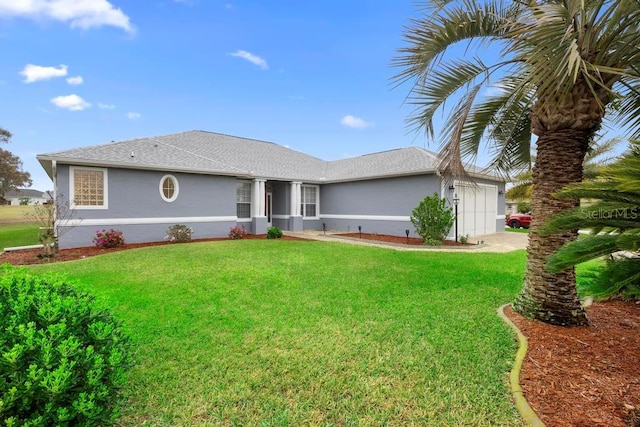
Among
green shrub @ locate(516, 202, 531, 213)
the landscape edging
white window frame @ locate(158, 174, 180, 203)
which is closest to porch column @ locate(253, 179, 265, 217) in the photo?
white window frame @ locate(158, 174, 180, 203)

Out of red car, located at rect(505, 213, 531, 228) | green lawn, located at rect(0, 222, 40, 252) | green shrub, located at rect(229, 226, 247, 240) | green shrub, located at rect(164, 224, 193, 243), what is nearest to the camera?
green shrub, located at rect(164, 224, 193, 243)

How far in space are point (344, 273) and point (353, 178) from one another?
11.6 meters

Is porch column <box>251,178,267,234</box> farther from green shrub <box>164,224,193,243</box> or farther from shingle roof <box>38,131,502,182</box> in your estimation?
green shrub <box>164,224,193,243</box>

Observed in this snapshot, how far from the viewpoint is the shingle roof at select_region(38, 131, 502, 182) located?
43.1 ft

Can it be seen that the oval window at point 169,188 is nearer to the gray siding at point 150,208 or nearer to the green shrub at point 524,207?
the gray siding at point 150,208

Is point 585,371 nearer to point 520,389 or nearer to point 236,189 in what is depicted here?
point 520,389

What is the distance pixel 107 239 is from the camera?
12398 millimetres

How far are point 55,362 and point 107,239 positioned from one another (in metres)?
12.4

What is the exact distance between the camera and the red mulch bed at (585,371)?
2664mm

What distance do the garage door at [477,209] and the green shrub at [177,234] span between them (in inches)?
542

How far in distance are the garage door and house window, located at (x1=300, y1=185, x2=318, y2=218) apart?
9490 mm

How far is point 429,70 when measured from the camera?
553 cm

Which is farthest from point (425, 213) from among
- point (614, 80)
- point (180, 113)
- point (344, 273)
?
point (180, 113)

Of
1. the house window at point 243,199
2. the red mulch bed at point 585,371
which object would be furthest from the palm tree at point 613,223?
the house window at point 243,199
